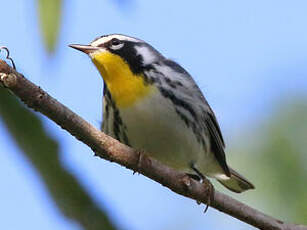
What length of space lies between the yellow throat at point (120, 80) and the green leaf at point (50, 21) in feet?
5.34

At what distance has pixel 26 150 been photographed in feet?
3.36

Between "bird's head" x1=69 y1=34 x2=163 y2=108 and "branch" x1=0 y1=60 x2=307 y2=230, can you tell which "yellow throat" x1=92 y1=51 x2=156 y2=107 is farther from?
"branch" x1=0 y1=60 x2=307 y2=230

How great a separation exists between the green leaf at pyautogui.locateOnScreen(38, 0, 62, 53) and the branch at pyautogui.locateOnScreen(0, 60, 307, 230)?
336 millimetres

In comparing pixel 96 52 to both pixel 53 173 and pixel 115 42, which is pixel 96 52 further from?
pixel 53 173

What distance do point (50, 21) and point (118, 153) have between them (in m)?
0.87

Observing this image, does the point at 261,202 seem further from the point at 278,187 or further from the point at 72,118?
the point at 72,118

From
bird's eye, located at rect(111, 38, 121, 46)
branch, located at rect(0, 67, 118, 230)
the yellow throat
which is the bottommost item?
the yellow throat

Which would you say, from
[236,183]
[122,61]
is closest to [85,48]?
[122,61]

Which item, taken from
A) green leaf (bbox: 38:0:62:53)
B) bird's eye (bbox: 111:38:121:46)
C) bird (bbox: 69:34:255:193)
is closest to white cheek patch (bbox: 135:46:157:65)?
bird (bbox: 69:34:255:193)

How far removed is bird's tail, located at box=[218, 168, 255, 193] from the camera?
134 inches

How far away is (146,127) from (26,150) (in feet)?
5.82

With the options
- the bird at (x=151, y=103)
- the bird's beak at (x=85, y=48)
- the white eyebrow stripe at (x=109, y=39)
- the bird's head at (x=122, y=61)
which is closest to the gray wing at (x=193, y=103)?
the bird at (x=151, y=103)

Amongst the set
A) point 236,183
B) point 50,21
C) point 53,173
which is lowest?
point 236,183

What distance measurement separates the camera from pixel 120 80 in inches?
111
